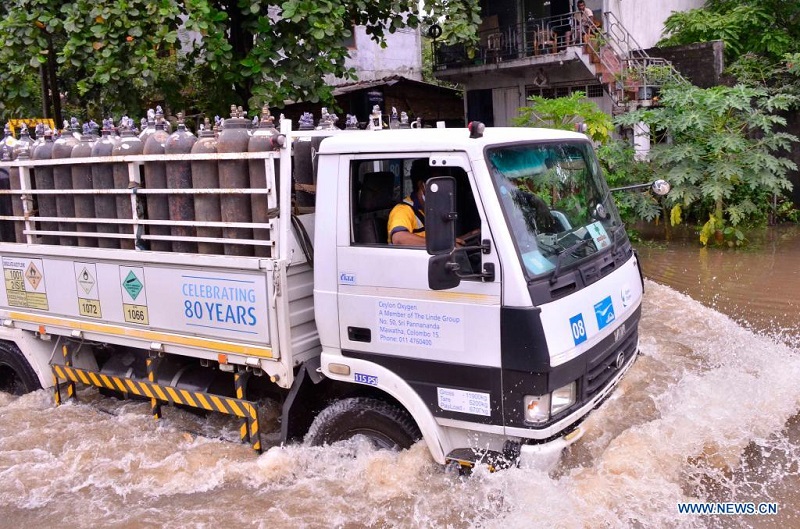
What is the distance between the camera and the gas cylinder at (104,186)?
5.10 metres

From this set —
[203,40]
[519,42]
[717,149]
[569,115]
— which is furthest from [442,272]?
[519,42]

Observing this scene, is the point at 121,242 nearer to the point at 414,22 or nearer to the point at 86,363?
the point at 86,363

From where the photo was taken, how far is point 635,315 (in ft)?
→ 15.1

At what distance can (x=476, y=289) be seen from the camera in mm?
3740

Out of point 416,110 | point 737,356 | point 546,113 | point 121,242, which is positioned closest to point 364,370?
point 121,242

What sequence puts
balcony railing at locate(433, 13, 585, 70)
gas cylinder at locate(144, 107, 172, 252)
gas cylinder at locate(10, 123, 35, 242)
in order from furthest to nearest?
balcony railing at locate(433, 13, 585, 70)
gas cylinder at locate(10, 123, 35, 242)
gas cylinder at locate(144, 107, 172, 252)

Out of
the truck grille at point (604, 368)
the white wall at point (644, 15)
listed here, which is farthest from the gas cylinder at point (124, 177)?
the white wall at point (644, 15)

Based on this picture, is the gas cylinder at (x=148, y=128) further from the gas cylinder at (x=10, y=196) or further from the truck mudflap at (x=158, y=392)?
the truck mudflap at (x=158, y=392)

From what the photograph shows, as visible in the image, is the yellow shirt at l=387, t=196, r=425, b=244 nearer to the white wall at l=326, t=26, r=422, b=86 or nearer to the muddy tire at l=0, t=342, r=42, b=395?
the muddy tire at l=0, t=342, r=42, b=395

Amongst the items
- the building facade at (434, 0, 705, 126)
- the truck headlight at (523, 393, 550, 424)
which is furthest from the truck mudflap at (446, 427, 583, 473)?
the building facade at (434, 0, 705, 126)

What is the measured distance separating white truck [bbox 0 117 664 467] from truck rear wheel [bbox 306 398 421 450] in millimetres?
12

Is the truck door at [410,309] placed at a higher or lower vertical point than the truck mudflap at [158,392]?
higher

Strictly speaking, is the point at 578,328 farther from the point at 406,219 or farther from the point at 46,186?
the point at 46,186

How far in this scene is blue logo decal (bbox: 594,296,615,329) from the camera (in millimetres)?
4016
